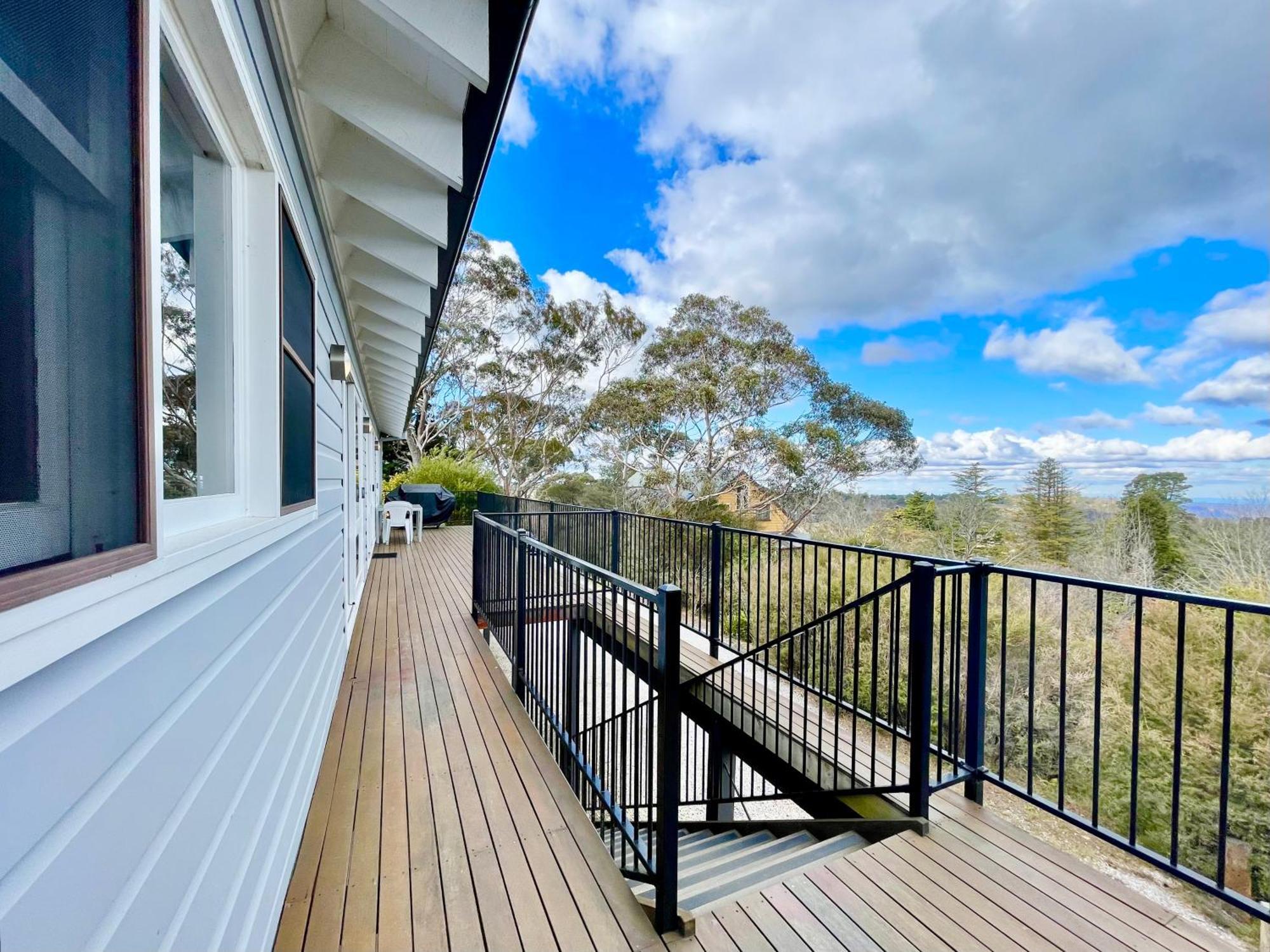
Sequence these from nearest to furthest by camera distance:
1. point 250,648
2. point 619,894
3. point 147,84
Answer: point 147,84, point 250,648, point 619,894

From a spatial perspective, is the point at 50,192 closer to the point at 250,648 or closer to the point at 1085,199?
the point at 250,648

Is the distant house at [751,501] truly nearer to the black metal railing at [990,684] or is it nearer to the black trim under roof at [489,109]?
the black metal railing at [990,684]

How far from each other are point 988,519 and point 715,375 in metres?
8.56

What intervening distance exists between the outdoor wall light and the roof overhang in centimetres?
63

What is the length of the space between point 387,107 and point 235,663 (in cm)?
197

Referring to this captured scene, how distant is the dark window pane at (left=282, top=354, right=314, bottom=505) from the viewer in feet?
6.12

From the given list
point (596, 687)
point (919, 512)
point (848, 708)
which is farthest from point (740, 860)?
point (919, 512)

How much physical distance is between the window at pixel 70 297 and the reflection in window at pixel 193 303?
31cm

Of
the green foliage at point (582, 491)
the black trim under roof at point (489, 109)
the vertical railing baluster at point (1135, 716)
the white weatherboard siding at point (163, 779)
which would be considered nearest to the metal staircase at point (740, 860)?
the vertical railing baluster at point (1135, 716)

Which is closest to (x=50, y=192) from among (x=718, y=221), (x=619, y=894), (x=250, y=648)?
(x=250, y=648)

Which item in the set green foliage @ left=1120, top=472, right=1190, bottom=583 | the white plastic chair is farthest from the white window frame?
Result: green foliage @ left=1120, top=472, right=1190, bottom=583

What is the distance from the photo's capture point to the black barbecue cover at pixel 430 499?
13.6 metres

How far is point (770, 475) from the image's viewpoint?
16922mm

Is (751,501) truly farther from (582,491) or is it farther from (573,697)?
(573,697)
